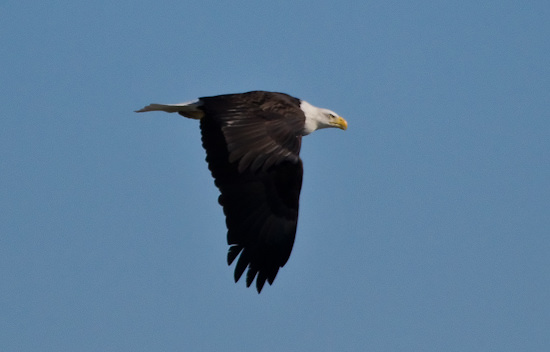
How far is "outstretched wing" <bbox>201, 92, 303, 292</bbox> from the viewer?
1146cm

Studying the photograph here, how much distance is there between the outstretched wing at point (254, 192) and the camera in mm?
11461

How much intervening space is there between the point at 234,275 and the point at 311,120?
6.29 ft

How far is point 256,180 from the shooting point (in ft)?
42.0

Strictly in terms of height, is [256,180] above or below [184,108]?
below

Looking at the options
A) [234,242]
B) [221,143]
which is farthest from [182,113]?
[234,242]

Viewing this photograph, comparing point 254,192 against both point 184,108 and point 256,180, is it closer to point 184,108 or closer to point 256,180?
point 256,180

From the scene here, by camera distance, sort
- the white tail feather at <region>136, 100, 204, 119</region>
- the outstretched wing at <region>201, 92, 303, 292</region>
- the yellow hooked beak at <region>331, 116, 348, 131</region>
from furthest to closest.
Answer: the yellow hooked beak at <region>331, 116, 348, 131</region>, the white tail feather at <region>136, 100, 204, 119</region>, the outstretched wing at <region>201, 92, 303, 292</region>

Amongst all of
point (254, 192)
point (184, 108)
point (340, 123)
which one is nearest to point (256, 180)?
point (254, 192)

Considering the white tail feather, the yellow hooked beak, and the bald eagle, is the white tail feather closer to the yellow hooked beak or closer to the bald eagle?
the bald eagle

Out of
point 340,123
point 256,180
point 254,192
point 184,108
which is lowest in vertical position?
point 254,192

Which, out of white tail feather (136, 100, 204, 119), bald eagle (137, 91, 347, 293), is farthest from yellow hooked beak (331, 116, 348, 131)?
white tail feather (136, 100, 204, 119)

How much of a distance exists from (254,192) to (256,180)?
0.47 ft

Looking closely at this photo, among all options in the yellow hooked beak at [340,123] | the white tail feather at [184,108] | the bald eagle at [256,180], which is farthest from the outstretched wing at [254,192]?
the yellow hooked beak at [340,123]

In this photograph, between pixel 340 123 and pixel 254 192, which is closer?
pixel 254 192
